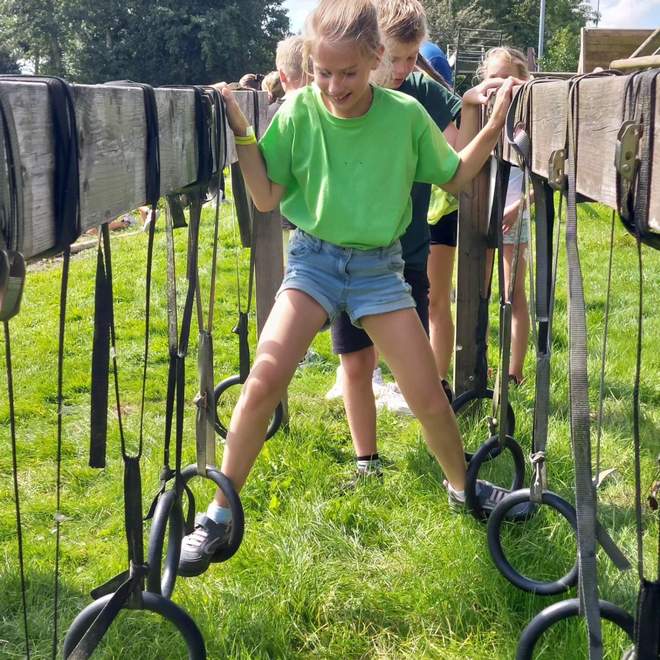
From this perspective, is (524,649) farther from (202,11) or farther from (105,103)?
(202,11)

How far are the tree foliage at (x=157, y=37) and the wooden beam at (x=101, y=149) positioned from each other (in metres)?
47.8

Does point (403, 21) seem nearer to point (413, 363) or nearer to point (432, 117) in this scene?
point (432, 117)

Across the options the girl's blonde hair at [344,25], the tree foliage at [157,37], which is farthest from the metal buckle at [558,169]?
the tree foliage at [157,37]

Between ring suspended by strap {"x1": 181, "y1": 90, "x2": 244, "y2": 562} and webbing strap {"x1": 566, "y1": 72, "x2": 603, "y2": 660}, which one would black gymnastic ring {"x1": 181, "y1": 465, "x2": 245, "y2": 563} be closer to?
ring suspended by strap {"x1": 181, "y1": 90, "x2": 244, "y2": 562}

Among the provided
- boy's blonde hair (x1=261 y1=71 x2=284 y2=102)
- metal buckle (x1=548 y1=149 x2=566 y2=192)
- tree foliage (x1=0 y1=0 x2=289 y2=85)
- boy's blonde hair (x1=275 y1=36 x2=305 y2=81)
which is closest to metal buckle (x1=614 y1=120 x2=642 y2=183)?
metal buckle (x1=548 y1=149 x2=566 y2=192)

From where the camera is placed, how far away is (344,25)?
246 cm

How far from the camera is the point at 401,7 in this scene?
3.30m

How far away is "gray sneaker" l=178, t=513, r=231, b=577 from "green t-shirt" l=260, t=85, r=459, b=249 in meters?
0.92

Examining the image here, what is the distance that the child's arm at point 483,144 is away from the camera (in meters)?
2.49

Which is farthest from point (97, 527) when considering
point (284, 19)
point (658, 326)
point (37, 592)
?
point (284, 19)

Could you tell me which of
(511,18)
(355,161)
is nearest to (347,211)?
(355,161)

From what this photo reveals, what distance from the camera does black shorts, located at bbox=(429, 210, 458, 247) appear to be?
13.8 feet

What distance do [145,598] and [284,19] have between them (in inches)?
2236

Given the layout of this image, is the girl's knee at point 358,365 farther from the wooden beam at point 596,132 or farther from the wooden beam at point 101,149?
the wooden beam at point 596,132
